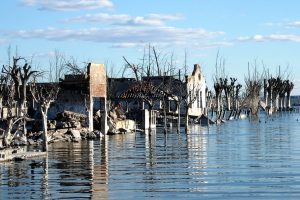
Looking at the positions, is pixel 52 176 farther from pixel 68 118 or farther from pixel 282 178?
pixel 68 118

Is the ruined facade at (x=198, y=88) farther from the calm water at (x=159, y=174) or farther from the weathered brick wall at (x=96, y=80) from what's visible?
the calm water at (x=159, y=174)

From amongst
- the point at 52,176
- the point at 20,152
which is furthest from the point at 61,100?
the point at 52,176

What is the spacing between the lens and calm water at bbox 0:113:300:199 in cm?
2380

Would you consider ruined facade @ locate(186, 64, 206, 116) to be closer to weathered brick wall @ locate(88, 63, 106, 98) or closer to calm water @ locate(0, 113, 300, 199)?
weathered brick wall @ locate(88, 63, 106, 98)

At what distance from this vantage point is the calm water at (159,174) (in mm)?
23797

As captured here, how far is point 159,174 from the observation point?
95.9ft

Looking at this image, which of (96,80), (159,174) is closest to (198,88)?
(96,80)

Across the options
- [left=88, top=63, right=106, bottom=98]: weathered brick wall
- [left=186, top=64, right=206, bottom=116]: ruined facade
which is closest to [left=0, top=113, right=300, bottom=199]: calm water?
[left=88, top=63, right=106, bottom=98]: weathered brick wall

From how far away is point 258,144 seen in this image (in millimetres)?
48062

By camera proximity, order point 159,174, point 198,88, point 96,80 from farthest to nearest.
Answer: point 198,88, point 96,80, point 159,174

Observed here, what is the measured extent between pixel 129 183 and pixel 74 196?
365cm

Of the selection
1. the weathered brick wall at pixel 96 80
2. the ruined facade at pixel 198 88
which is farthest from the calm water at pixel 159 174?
the ruined facade at pixel 198 88

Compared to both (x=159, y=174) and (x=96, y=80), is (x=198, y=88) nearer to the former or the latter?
(x=96, y=80)

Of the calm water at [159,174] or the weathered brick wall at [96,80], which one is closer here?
the calm water at [159,174]
